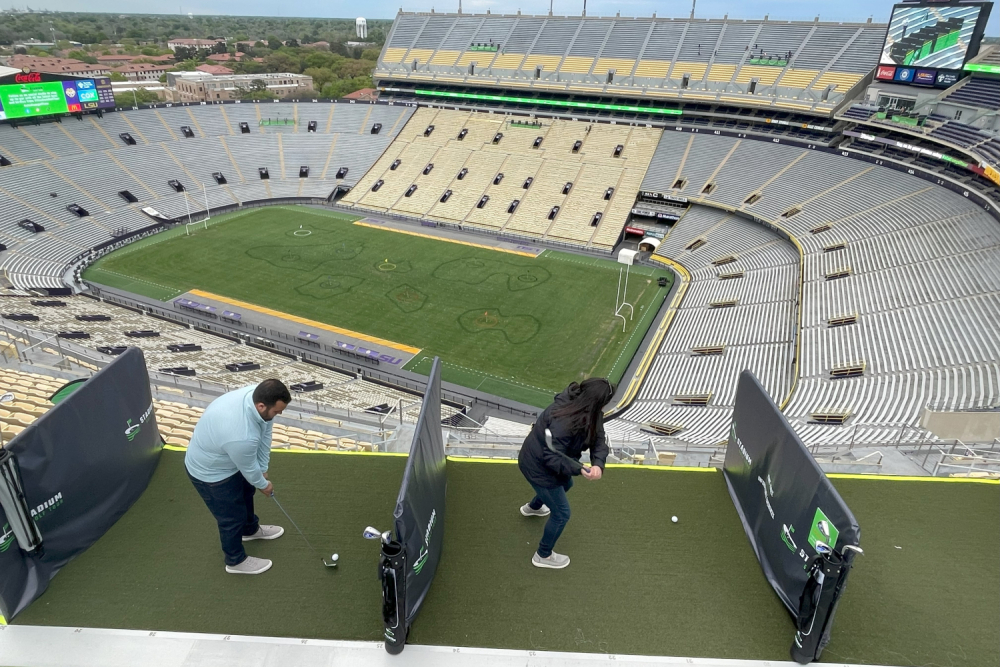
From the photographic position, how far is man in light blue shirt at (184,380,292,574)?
5449mm

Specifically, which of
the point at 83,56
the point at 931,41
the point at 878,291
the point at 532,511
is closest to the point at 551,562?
the point at 532,511

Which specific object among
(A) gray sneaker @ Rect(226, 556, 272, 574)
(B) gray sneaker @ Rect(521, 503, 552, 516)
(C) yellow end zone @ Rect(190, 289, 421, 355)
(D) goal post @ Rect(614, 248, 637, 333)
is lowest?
(C) yellow end zone @ Rect(190, 289, 421, 355)

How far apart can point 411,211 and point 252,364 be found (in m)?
25.9

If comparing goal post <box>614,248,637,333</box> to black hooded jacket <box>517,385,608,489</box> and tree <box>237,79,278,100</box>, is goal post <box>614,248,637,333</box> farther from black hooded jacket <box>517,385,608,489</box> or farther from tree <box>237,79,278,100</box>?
tree <box>237,79,278,100</box>

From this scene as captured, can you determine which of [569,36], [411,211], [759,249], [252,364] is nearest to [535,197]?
[411,211]

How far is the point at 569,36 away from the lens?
60406 millimetres

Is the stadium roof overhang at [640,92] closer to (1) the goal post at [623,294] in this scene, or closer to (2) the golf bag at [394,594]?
(1) the goal post at [623,294]

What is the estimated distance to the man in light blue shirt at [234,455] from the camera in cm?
545

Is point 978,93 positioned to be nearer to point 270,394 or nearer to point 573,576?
point 573,576

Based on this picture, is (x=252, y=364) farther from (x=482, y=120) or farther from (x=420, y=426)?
(x=482, y=120)

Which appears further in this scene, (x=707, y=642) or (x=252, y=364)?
(x=252, y=364)

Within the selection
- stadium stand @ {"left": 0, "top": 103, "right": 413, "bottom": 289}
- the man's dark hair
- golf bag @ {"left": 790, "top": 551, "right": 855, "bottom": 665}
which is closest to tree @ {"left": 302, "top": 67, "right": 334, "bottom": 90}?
stadium stand @ {"left": 0, "top": 103, "right": 413, "bottom": 289}

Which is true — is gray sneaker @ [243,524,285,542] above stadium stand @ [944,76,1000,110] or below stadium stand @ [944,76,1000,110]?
below

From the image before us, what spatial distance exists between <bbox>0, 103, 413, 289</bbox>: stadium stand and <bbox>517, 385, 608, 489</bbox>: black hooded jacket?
121 feet
